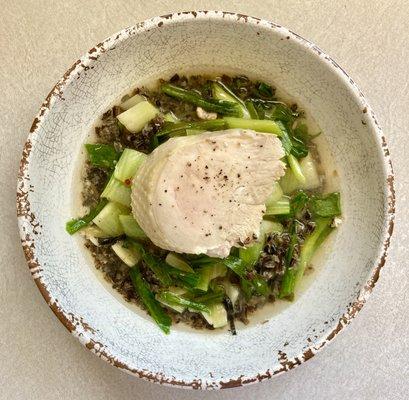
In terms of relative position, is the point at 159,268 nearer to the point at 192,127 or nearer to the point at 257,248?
Answer: the point at 257,248

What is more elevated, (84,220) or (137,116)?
(137,116)

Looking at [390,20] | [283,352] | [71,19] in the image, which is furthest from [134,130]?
[390,20]

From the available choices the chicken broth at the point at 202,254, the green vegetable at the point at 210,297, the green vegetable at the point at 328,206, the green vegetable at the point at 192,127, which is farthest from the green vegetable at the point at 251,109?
the green vegetable at the point at 210,297

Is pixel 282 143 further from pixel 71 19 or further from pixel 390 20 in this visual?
pixel 71 19

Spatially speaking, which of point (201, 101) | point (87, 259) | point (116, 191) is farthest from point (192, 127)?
point (87, 259)

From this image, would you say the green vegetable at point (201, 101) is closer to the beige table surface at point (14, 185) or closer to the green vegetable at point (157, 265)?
the beige table surface at point (14, 185)
